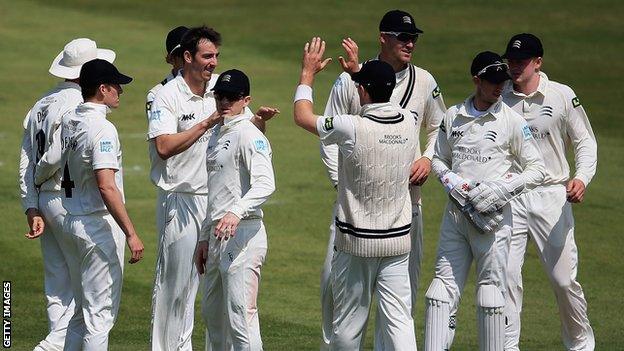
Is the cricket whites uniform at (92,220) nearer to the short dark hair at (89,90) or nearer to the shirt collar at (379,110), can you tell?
the short dark hair at (89,90)

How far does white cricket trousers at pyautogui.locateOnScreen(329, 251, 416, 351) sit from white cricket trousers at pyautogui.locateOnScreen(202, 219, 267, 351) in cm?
52

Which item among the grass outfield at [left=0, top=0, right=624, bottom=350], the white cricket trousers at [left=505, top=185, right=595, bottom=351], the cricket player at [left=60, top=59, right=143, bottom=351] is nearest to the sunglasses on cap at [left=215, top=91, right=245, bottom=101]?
the cricket player at [left=60, top=59, right=143, bottom=351]

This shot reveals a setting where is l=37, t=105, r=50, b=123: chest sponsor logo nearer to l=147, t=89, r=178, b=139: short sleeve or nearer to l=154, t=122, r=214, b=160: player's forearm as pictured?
l=147, t=89, r=178, b=139: short sleeve

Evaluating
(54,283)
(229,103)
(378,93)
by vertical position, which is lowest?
(54,283)

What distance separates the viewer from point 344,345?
29.2 feet

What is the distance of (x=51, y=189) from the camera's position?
9797 mm

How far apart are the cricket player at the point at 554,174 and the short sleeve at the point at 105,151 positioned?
9.86 ft

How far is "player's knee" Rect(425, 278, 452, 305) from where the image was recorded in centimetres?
936

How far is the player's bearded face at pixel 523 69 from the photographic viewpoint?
10.3m

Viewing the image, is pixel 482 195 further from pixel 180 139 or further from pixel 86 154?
pixel 86 154

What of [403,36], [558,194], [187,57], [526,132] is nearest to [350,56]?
[403,36]

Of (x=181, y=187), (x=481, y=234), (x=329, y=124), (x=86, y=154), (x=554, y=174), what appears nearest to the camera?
(x=329, y=124)

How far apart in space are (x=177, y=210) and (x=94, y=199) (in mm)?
745

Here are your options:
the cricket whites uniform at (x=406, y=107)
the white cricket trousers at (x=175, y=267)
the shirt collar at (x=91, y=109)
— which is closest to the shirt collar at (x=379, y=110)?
the cricket whites uniform at (x=406, y=107)
